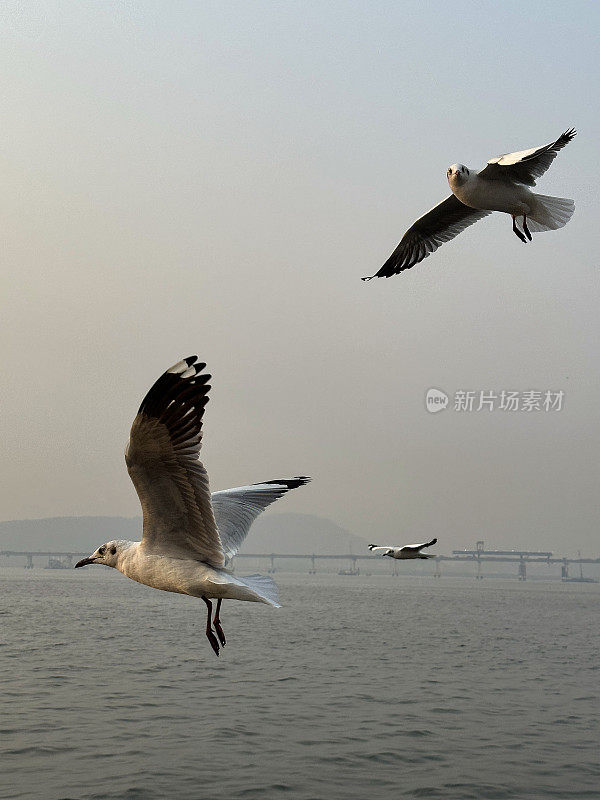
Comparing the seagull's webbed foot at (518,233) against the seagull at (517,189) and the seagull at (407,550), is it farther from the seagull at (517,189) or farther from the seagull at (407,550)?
the seagull at (407,550)

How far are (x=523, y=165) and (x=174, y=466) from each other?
4520mm

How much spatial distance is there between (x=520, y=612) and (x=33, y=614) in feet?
133

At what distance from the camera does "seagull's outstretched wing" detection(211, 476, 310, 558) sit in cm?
894

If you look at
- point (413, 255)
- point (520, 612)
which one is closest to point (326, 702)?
point (413, 255)

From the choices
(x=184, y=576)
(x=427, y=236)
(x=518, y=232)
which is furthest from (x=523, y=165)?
(x=184, y=576)

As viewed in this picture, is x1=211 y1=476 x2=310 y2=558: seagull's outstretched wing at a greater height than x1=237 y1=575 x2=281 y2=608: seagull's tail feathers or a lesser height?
greater

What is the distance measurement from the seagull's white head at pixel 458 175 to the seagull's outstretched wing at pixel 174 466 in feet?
11.4

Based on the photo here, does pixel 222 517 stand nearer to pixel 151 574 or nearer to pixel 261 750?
pixel 151 574

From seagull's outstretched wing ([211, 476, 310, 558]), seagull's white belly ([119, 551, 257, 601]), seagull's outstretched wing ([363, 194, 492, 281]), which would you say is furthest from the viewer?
seagull's outstretched wing ([363, 194, 492, 281])

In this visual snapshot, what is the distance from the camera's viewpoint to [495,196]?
29.1ft

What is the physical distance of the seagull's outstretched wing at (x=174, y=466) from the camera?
6434 millimetres

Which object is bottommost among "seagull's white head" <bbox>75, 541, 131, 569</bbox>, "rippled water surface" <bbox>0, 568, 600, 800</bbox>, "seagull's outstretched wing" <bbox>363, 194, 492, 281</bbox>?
"rippled water surface" <bbox>0, 568, 600, 800</bbox>

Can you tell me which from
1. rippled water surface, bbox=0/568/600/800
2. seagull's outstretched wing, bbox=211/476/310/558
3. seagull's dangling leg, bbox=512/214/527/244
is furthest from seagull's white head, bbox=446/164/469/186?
rippled water surface, bbox=0/568/600/800

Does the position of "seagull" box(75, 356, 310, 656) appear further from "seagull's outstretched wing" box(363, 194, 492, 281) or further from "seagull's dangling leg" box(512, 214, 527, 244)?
"seagull's outstretched wing" box(363, 194, 492, 281)
